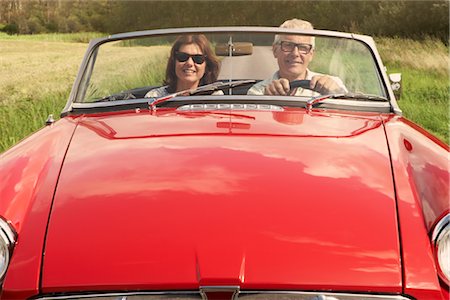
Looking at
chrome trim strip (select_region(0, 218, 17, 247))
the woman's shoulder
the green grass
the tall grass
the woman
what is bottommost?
the tall grass

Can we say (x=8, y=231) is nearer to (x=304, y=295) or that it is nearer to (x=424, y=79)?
(x=304, y=295)

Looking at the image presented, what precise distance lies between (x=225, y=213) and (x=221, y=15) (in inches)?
1463

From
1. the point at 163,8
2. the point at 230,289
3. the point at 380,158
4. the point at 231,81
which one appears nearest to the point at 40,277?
the point at 230,289

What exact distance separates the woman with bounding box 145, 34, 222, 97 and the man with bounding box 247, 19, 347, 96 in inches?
10.6

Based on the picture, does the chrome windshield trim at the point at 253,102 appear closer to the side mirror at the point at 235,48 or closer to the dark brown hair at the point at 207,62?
the dark brown hair at the point at 207,62

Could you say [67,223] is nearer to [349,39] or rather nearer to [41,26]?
[349,39]

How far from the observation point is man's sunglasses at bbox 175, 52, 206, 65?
14.9 ft

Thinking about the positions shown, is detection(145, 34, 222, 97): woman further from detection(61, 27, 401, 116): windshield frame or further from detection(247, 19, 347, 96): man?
detection(247, 19, 347, 96): man

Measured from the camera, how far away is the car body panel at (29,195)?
2.68 metres

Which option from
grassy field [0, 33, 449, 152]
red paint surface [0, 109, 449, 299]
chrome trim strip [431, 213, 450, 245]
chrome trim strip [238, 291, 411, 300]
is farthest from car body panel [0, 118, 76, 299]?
grassy field [0, 33, 449, 152]

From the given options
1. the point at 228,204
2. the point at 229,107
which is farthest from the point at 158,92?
the point at 228,204

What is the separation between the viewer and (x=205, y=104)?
160 inches

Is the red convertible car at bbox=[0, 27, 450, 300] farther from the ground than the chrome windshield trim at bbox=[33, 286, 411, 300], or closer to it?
farther from the ground

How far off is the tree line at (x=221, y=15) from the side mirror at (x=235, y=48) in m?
21.0
